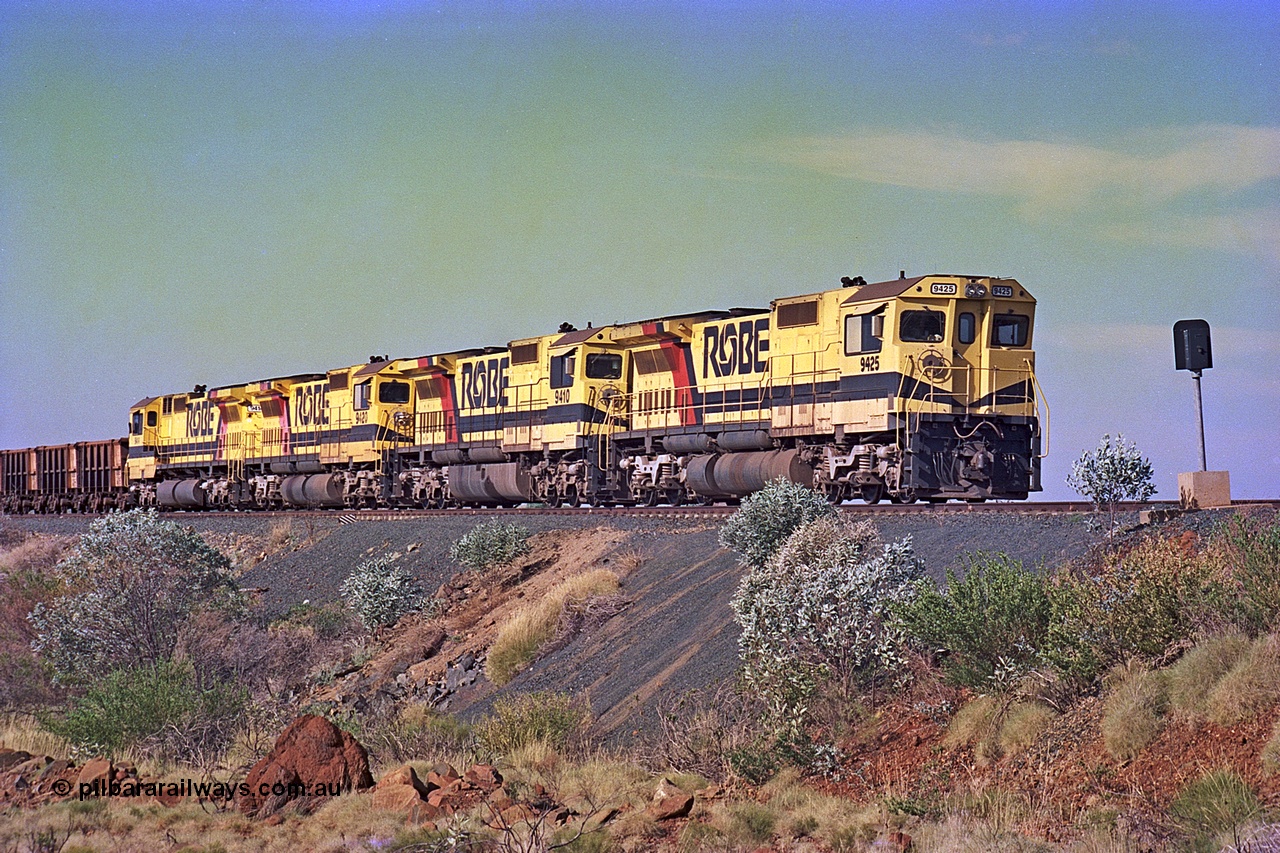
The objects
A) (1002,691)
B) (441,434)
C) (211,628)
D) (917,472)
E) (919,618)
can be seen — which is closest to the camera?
(1002,691)

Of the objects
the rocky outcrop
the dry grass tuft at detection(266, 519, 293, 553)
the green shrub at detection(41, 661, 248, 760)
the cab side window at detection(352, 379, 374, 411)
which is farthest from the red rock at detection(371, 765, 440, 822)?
the cab side window at detection(352, 379, 374, 411)

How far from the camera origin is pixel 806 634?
13188mm

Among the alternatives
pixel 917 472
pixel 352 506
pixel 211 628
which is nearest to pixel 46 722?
pixel 211 628

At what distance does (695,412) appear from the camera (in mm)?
25641

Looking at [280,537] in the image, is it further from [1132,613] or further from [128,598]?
[1132,613]

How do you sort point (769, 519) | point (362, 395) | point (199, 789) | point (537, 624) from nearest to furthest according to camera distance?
point (199, 789) → point (769, 519) → point (537, 624) → point (362, 395)

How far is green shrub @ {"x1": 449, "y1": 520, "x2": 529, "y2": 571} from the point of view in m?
24.8

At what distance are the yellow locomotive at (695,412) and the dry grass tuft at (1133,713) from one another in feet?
32.9

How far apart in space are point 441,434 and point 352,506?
217 inches

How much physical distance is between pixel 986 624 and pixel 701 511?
434 inches

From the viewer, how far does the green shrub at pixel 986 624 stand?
11.9 meters

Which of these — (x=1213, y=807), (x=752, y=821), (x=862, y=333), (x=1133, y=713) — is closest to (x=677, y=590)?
(x=862, y=333)

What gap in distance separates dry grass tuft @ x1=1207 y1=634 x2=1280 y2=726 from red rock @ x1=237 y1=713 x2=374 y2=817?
23.3ft

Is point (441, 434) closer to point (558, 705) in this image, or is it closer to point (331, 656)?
point (331, 656)
